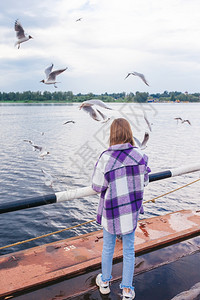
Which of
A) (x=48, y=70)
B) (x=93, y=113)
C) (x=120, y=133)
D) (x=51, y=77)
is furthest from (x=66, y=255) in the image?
(x=48, y=70)

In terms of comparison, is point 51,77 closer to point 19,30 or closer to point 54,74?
point 54,74

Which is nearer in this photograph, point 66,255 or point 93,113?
point 66,255

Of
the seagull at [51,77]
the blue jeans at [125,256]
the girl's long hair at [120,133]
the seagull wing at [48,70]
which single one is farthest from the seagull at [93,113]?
the blue jeans at [125,256]

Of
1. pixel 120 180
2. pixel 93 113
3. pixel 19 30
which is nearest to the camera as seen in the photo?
pixel 120 180

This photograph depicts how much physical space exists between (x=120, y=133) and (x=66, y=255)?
157 centimetres

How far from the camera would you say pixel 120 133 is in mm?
2326

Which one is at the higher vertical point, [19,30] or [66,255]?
[19,30]

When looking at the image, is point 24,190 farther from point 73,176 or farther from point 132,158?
point 132,158

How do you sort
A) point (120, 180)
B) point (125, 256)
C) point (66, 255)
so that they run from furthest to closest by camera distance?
point (66, 255) < point (125, 256) < point (120, 180)

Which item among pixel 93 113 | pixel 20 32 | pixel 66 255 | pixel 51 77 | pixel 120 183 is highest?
pixel 20 32

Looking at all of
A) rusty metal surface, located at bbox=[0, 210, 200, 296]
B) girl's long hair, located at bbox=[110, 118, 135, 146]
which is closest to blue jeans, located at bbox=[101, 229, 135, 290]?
rusty metal surface, located at bbox=[0, 210, 200, 296]

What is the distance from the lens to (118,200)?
2334mm

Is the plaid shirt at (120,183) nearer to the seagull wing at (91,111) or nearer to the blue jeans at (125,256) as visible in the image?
the blue jeans at (125,256)

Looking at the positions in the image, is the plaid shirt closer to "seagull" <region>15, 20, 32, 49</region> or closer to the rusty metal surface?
the rusty metal surface
